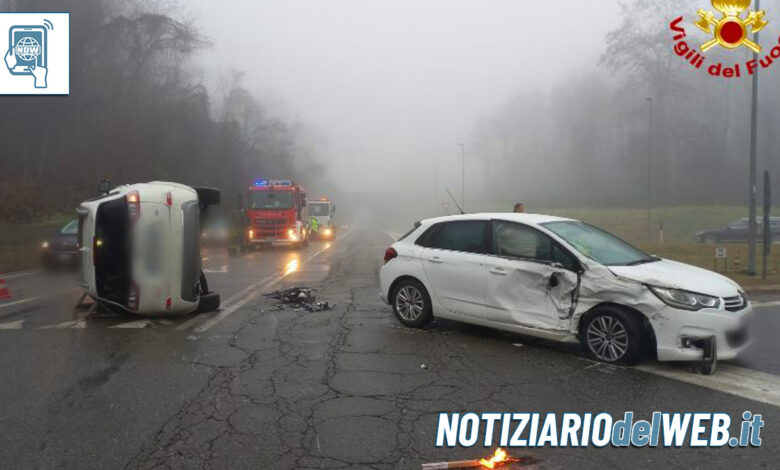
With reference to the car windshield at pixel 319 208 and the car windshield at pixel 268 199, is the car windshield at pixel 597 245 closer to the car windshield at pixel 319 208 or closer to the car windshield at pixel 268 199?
the car windshield at pixel 268 199

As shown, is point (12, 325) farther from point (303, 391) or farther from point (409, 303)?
point (409, 303)

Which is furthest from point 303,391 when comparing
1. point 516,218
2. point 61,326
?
point 61,326

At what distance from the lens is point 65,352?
6398 mm

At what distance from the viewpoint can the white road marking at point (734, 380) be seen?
489cm

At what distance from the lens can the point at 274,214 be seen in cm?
2638

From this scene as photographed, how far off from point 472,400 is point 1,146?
3077 cm

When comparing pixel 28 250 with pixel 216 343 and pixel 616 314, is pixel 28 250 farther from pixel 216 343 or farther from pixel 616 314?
pixel 616 314

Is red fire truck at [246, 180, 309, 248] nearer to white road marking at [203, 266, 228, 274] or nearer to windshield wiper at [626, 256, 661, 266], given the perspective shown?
white road marking at [203, 266, 228, 274]

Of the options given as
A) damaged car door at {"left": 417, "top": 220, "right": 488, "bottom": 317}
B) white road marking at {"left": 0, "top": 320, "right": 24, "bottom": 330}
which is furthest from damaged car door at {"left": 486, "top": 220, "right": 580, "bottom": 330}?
white road marking at {"left": 0, "top": 320, "right": 24, "bottom": 330}

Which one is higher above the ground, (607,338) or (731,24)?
(731,24)

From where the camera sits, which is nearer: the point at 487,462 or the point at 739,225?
the point at 487,462

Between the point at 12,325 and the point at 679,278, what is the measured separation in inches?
329

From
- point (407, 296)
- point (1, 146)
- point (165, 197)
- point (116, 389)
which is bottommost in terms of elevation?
point (116, 389)

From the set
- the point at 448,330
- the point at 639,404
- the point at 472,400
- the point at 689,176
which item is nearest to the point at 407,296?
the point at 448,330
